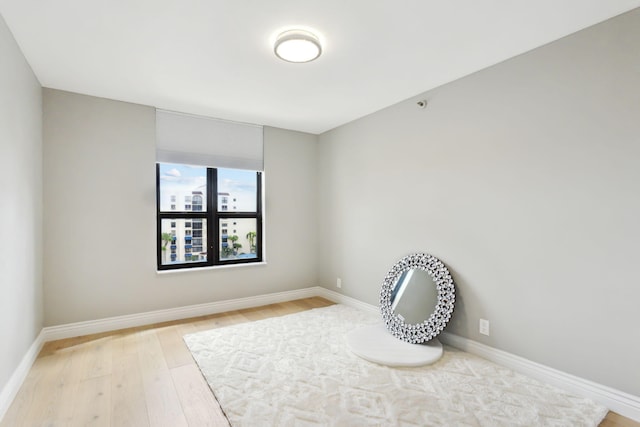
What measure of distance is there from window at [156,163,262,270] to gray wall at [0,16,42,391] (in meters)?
1.11

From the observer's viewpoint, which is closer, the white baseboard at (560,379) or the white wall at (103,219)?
the white baseboard at (560,379)

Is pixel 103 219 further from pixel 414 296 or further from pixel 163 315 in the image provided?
pixel 414 296

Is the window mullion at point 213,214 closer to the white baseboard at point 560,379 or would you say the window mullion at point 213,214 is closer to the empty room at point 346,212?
the empty room at point 346,212

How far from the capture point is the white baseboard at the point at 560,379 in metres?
1.92

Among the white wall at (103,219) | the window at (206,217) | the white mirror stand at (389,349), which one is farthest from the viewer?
the window at (206,217)

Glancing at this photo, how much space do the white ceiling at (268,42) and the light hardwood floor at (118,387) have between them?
7.98ft

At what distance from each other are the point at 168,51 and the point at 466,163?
2.60m

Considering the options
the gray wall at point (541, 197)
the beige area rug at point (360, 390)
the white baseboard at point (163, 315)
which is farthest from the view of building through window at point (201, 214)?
the gray wall at point (541, 197)

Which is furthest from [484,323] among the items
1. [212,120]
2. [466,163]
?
[212,120]

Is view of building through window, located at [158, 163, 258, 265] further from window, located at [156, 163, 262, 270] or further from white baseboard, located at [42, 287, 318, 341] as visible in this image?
white baseboard, located at [42, 287, 318, 341]

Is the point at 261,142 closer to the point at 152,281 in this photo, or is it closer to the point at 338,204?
the point at 338,204

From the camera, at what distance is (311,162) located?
471 cm

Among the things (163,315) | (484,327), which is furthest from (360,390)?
(163,315)

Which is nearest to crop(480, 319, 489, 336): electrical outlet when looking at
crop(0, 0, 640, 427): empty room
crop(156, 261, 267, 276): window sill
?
crop(0, 0, 640, 427): empty room
